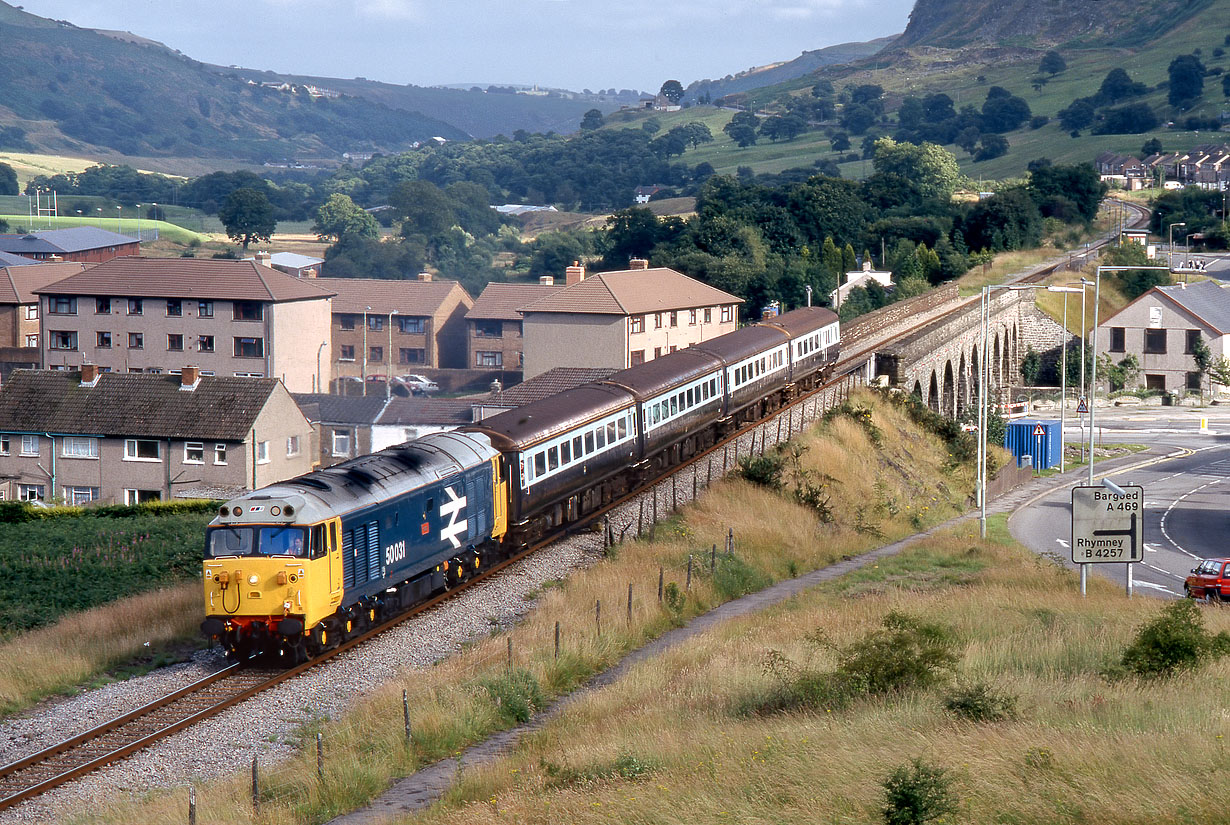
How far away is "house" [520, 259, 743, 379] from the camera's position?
7575cm

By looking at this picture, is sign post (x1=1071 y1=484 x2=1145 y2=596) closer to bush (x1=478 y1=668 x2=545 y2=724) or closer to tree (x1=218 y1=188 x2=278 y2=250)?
bush (x1=478 y1=668 x2=545 y2=724)

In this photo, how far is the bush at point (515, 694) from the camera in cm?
1820

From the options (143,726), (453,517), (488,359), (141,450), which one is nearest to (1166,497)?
(453,517)

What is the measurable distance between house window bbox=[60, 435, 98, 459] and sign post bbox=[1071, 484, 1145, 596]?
4175 cm

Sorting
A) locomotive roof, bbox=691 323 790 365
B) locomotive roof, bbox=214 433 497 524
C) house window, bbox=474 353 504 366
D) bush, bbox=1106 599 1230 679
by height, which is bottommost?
house window, bbox=474 353 504 366

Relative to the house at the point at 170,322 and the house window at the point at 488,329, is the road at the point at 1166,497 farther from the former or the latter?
the house at the point at 170,322

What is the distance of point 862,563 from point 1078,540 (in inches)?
395

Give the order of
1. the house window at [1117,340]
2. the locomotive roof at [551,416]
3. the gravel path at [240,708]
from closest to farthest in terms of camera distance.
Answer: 1. the gravel path at [240,708]
2. the locomotive roof at [551,416]
3. the house window at [1117,340]


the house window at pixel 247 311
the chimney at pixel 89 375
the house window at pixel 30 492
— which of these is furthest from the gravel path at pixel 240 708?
the house window at pixel 247 311

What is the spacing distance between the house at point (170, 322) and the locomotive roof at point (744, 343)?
138ft

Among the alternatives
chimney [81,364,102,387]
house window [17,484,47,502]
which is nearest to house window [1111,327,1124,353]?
chimney [81,364,102,387]

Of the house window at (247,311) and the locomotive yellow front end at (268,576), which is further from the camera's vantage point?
the house window at (247,311)

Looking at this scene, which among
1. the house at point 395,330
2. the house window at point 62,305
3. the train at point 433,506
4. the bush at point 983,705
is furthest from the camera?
the house at point 395,330

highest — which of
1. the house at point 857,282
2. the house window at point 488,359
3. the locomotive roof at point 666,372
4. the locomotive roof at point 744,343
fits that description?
the house at point 857,282
